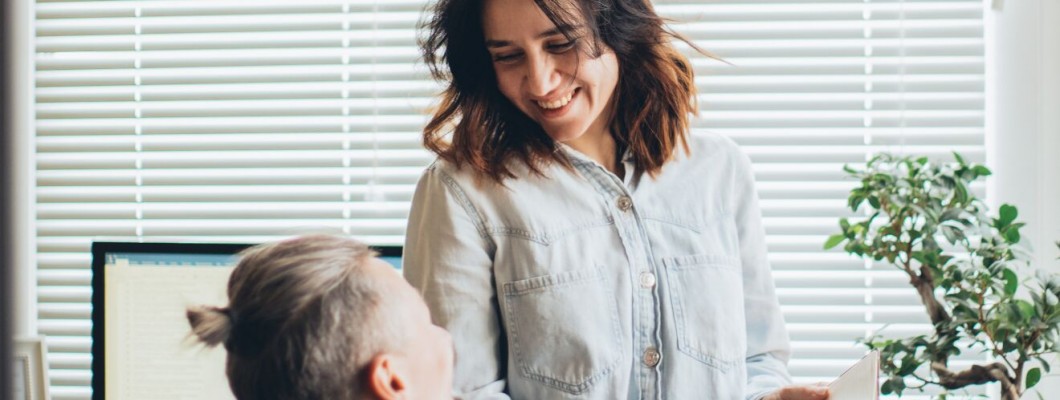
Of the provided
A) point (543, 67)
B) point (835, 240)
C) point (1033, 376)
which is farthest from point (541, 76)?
point (1033, 376)

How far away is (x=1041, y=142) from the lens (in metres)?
1.94

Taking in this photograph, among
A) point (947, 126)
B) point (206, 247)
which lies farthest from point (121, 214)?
point (947, 126)

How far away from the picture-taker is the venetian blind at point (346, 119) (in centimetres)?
205

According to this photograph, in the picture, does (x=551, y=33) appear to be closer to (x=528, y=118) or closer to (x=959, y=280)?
(x=528, y=118)

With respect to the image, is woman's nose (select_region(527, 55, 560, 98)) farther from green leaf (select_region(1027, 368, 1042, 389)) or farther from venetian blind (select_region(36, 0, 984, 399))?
green leaf (select_region(1027, 368, 1042, 389))

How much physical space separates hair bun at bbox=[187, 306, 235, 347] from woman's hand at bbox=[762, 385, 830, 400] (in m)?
0.64

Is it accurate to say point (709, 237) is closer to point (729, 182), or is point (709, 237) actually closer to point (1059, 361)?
point (729, 182)

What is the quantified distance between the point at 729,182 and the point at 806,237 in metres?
0.79

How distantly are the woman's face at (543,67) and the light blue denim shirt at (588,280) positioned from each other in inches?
4.2

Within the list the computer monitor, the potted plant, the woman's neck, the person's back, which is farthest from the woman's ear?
the potted plant

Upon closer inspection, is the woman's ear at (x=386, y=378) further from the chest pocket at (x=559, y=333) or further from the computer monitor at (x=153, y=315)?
the computer monitor at (x=153, y=315)

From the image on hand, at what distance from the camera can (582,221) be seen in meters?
1.30

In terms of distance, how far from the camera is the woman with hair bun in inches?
47.7

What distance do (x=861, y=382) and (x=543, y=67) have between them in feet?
1.58
